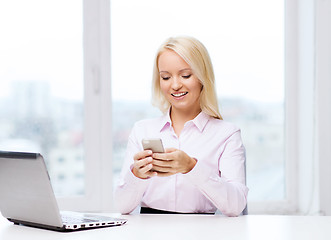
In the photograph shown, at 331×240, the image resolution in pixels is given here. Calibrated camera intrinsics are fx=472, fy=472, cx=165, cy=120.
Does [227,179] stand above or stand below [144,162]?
below

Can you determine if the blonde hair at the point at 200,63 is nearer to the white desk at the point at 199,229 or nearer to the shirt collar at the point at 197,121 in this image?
the shirt collar at the point at 197,121

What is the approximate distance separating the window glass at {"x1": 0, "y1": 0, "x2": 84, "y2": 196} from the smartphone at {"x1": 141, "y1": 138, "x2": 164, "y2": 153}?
1.53 metres

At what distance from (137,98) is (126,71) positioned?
191 mm

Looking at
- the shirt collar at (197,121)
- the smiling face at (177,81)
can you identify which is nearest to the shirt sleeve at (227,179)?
the shirt collar at (197,121)

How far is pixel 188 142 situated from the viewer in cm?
202

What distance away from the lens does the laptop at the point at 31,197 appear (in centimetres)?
135

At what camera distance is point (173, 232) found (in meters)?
1.43

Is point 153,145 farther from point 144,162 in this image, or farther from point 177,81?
point 177,81

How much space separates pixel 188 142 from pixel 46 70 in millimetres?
1445

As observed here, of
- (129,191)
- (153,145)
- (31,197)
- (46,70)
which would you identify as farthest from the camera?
(46,70)

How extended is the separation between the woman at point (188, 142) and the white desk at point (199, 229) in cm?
16

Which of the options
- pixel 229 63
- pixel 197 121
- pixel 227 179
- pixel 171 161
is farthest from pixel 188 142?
pixel 229 63

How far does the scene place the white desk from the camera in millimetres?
1381

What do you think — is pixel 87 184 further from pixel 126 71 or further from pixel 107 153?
pixel 126 71
